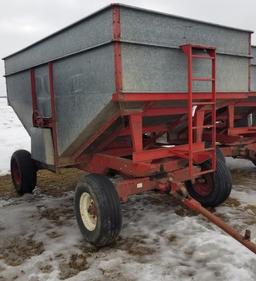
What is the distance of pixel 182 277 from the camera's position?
3.57 m

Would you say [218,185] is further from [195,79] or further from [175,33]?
[175,33]

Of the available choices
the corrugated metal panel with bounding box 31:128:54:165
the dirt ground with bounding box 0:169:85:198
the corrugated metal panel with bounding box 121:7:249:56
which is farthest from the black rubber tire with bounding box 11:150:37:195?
the corrugated metal panel with bounding box 121:7:249:56

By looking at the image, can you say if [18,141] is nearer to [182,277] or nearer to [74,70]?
[74,70]

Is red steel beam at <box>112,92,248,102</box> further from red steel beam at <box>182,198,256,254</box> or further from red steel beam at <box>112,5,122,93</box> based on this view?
red steel beam at <box>182,198,256,254</box>

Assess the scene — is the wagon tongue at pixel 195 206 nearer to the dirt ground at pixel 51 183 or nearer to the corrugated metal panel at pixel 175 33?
the corrugated metal panel at pixel 175 33

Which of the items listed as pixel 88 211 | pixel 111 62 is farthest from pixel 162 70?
pixel 88 211

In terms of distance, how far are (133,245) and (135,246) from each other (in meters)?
0.04

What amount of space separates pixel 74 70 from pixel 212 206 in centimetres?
283

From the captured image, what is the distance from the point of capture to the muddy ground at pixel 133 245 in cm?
371

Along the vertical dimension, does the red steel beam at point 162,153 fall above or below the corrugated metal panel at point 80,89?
below

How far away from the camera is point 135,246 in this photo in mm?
4324

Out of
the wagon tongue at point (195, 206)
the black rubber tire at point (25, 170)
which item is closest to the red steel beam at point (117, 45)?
the wagon tongue at point (195, 206)

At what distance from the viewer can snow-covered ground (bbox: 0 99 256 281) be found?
369cm

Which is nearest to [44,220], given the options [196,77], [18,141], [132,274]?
[132,274]
